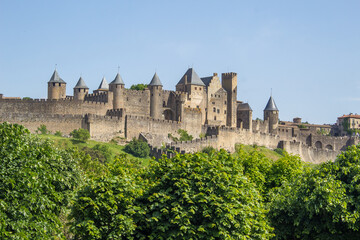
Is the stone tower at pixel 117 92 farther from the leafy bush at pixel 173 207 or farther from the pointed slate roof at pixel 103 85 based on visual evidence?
the leafy bush at pixel 173 207

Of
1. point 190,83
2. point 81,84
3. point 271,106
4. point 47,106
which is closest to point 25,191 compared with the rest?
point 47,106

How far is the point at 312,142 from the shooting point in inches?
4537

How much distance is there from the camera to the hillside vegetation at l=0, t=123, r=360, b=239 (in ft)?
89.4

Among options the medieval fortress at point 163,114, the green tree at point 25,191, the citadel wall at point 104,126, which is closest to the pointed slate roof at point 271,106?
the medieval fortress at point 163,114

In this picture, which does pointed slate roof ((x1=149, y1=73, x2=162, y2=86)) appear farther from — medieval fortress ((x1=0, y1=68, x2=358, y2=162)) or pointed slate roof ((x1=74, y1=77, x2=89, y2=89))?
pointed slate roof ((x1=74, y1=77, x2=89, y2=89))

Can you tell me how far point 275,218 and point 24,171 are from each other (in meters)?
16.1

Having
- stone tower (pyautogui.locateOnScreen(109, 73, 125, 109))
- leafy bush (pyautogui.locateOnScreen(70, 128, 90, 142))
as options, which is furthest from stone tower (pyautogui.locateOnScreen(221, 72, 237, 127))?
leafy bush (pyautogui.locateOnScreen(70, 128, 90, 142))

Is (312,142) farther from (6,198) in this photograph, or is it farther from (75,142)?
→ (6,198)

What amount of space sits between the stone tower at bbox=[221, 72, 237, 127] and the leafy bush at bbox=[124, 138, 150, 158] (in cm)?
2619

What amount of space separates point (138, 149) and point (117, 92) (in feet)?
42.7

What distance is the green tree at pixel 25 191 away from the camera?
85.2 feet

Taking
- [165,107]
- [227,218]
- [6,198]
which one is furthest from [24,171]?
[165,107]

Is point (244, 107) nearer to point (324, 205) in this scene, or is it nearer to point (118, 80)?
point (118, 80)

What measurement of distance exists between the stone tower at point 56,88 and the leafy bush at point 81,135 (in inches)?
411
